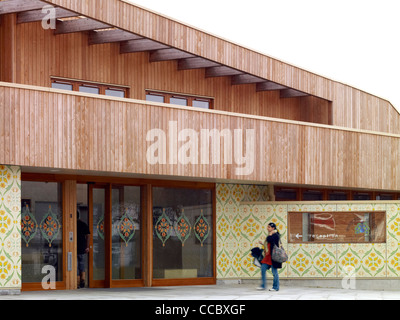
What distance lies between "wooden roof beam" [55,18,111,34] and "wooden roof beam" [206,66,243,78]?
4.85 metres

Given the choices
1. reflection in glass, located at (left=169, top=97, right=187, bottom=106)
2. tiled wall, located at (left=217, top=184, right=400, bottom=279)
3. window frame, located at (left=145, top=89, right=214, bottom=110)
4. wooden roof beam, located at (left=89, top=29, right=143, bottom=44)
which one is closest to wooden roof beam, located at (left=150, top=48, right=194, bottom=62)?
window frame, located at (left=145, top=89, right=214, bottom=110)

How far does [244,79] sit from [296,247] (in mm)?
5734

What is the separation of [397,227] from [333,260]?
2133 millimetres

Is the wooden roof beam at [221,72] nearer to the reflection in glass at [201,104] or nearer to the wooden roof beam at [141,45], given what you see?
the reflection in glass at [201,104]

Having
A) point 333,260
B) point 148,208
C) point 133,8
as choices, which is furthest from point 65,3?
point 333,260

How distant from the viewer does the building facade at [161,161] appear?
21141 mm

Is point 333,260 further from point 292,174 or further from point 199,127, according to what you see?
point 199,127

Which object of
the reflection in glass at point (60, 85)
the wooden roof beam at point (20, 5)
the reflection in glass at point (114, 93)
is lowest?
the reflection in glass at point (114, 93)

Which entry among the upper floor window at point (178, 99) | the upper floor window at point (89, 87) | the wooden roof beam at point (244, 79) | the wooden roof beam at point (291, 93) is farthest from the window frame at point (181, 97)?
the wooden roof beam at point (291, 93)

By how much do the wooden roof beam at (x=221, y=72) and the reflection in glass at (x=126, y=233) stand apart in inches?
188

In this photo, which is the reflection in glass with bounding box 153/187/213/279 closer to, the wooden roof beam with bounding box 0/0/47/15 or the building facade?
the building facade

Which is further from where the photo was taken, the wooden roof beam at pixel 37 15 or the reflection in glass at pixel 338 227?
the reflection in glass at pixel 338 227
